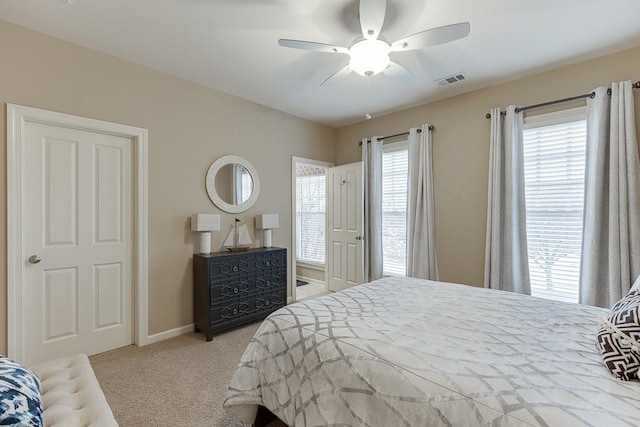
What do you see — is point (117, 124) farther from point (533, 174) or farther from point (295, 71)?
point (533, 174)

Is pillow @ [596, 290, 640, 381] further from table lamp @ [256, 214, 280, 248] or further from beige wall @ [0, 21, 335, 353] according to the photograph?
beige wall @ [0, 21, 335, 353]

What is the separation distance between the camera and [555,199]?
294 cm

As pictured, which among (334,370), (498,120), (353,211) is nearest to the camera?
(334,370)

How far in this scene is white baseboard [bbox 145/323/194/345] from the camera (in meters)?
2.93

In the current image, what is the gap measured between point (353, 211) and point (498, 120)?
2.15m

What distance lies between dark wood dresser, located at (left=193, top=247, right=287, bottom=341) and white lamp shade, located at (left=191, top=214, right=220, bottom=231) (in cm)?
30

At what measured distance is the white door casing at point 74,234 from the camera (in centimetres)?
229

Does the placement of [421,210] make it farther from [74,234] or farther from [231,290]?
[74,234]

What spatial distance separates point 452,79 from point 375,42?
4.97 ft

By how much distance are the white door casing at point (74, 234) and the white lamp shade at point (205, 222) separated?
0.47 meters

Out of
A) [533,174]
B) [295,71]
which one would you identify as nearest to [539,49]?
[533,174]

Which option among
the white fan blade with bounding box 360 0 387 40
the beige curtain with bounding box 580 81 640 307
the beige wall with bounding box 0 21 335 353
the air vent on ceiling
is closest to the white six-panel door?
the beige wall with bounding box 0 21 335 353

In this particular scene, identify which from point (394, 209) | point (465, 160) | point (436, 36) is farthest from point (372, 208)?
point (436, 36)

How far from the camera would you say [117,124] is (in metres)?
2.72
